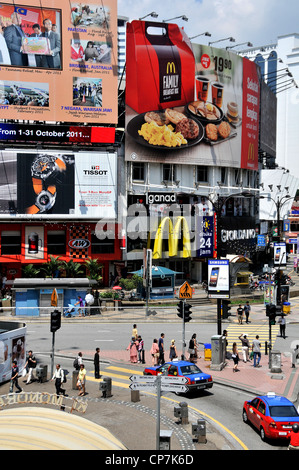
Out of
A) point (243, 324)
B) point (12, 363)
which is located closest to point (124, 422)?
point (12, 363)

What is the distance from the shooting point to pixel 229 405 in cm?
2231

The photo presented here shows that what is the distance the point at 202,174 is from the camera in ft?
229

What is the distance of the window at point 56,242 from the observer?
192 feet

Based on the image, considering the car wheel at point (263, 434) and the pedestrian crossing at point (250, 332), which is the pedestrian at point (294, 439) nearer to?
the car wheel at point (263, 434)

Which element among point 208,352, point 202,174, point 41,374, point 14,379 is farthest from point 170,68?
point 14,379

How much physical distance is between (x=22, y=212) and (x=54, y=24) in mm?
19889

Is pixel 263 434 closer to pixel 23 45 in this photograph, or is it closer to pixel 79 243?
pixel 79 243

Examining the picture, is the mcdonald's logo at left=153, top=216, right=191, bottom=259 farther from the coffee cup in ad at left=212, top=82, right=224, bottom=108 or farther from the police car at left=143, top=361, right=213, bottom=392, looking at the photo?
the police car at left=143, top=361, right=213, bottom=392

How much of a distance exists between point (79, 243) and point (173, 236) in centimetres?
1108

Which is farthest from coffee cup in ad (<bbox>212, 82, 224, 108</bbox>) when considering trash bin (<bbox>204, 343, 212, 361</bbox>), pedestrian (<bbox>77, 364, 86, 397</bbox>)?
pedestrian (<bbox>77, 364, 86, 397</bbox>)

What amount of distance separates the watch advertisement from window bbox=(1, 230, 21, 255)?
3248 cm

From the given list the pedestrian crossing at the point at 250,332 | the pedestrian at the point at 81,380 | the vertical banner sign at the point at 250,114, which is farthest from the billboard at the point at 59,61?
the pedestrian at the point at 81,380

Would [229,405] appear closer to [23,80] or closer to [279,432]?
[279,432]

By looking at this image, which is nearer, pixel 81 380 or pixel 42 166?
pixel 81 380
